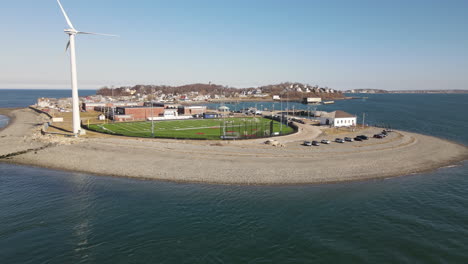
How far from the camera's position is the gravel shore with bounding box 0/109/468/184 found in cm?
4266

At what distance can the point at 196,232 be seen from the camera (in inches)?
1052

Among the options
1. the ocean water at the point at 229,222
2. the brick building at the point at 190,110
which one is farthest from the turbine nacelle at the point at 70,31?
the brick building at the point at 190,110

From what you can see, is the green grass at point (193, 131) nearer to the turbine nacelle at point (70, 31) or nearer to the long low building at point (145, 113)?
the long low building at point (145, 113)

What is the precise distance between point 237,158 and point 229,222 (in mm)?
21577

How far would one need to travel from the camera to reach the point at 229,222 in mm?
28609

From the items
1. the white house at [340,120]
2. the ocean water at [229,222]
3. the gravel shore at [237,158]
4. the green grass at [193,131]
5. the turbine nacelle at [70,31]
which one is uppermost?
the turbine nacelle at [70,31]

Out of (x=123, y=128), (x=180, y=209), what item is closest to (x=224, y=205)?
(x=180, y=209)

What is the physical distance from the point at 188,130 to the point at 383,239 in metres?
61.2

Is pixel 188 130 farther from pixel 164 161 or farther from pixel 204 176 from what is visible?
pixel 204 176

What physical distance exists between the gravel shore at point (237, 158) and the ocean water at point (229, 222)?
3.32 metres

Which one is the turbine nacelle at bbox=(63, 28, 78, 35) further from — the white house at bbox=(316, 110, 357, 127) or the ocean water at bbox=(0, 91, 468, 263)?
the white house at bbox=(316, 110, 357, 127)

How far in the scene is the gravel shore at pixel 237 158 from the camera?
42656 millimetres

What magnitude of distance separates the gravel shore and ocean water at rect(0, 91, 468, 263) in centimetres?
332

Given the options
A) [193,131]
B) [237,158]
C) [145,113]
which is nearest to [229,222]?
[237,158]
